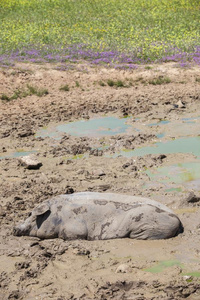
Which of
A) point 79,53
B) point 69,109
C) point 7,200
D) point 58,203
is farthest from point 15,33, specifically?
point 58,203

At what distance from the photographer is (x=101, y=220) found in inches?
319

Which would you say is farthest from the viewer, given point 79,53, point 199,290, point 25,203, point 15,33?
point 15,33

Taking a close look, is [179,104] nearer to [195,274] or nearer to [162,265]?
[162,265]

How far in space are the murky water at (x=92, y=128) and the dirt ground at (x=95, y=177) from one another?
315 millimetres

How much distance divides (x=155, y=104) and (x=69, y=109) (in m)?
2.76

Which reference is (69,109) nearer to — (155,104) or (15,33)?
(155,104)

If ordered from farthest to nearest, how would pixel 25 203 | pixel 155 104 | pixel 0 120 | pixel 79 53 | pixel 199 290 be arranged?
pixel 79 53, pixel 155 104, pixel 0 120, pixel 25 203, pixel 199 290

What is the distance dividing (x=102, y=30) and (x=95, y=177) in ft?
47.7

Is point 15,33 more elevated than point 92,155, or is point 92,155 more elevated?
point 15,33

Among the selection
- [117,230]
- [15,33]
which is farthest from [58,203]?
[15,33]

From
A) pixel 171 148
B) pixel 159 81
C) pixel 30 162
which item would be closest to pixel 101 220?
pixel 30 162

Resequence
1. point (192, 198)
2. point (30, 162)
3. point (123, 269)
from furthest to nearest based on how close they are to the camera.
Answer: point (30, 162)
point (192, 198)
point (123, 269)

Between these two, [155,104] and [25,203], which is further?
[155,104]

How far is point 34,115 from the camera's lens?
15.5m
